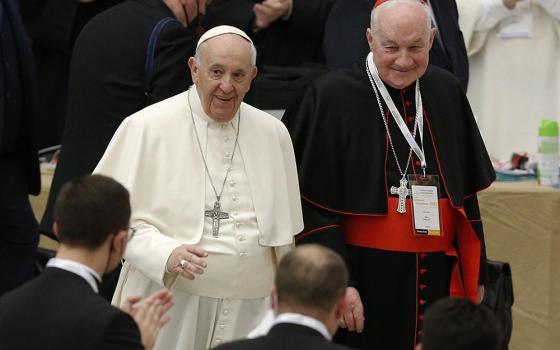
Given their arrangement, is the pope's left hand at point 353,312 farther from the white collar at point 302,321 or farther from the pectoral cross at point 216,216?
the white collar at point 302,321

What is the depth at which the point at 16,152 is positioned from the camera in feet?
22.2

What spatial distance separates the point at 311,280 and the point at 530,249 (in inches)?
144

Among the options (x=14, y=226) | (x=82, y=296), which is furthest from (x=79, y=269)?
(x=14, y=226)

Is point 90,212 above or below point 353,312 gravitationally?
above

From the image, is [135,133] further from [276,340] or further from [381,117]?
[276,340]

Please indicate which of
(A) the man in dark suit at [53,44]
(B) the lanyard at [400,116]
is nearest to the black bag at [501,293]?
(B) the lanyard at [400,116]

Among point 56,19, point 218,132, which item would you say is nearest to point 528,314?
point 218,132

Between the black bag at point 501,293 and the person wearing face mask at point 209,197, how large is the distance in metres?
1.30

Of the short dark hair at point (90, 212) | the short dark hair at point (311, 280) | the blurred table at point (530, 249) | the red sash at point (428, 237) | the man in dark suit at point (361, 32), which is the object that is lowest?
the blurred table at point (530, 249)

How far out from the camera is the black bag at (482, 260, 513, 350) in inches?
244

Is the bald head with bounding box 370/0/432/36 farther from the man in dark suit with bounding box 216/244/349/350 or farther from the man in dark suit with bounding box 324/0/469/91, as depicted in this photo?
the man in dark suit with bounding box 216/244/349/350

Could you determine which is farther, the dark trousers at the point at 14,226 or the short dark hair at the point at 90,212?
the dark trousers at the point at 14,226

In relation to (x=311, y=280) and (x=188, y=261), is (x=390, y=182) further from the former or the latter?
(x=311, y=280)

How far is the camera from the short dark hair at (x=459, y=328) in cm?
369
